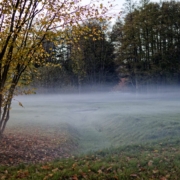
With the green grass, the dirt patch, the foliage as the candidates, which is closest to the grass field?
the green grass

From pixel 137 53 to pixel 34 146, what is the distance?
120 ft

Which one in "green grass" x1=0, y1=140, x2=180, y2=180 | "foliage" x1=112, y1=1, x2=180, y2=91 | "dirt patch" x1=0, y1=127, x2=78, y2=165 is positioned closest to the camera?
"green grass" x1=0, y1=140, x2=180, y2=180

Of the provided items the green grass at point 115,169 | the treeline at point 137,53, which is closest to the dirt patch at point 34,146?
the green grass at point 115,169

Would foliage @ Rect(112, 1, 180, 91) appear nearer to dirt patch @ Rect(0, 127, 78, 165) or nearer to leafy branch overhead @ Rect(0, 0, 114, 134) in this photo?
dirt patch @ Rect(0, 127, 78, 165)

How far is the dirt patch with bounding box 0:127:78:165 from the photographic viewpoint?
10.3 metres

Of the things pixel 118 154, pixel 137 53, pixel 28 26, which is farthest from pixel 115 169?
pixel 137 53

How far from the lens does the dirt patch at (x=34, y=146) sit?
33.9 feet

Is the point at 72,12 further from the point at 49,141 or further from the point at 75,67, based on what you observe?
the point at 75,67

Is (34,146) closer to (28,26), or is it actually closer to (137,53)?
(28,26)

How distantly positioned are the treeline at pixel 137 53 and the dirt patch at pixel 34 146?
2688 centimetres

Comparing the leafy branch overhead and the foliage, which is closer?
the leafy branch overhead

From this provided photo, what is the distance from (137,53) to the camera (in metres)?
45.9

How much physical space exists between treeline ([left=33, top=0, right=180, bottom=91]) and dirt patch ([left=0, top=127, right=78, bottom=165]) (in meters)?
26.9

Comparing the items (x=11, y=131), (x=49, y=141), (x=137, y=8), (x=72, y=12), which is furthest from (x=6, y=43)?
(x=137, y=8)
